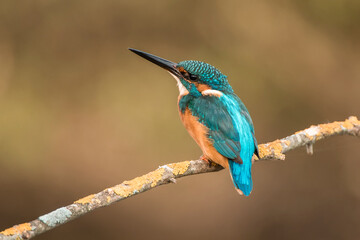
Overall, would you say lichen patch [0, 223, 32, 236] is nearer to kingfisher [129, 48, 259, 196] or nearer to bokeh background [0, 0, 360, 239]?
kingfisher [129, 48, 259, 196]

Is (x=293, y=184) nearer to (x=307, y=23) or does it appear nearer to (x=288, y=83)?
(x=288, y=83)

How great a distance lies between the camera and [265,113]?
12.3 feet

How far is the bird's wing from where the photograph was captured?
2244 millimetres

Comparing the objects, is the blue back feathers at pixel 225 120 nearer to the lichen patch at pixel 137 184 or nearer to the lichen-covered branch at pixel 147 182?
the lichen-covered branch at pixel 147 182

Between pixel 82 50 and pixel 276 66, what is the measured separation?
1470mm

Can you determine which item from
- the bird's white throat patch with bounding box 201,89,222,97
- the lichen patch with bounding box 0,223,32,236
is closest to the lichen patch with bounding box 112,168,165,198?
the lichen patch with bounding box 0,223,32,236

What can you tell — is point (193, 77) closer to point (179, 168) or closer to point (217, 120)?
point (217, 120)

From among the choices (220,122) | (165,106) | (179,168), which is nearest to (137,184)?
(179,168)

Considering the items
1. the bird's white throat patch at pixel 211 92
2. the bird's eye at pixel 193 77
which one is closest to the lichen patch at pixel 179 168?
the bird's white throat patch at pixel 211 92

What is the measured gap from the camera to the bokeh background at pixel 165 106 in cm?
345

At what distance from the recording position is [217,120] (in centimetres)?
234

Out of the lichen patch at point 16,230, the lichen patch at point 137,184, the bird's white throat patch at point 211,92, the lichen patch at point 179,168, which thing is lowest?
the lichen patch at point 16,230

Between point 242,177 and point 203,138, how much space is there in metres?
0.28

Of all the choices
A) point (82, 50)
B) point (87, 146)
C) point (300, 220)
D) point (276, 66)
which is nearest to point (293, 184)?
point (300, 220)
